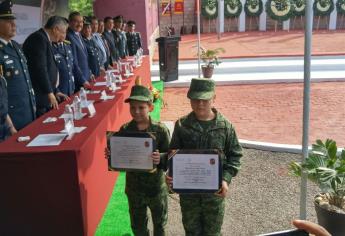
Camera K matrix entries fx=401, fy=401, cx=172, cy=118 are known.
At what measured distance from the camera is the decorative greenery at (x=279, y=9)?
83.9 ft

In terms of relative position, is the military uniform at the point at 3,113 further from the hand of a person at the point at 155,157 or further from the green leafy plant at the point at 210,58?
the green leafy plant at the point at 210,58

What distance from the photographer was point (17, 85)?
4.44 meters

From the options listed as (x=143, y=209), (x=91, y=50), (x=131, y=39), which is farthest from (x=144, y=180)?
(x=131, y=39)

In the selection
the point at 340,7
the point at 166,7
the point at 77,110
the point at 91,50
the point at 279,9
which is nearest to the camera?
the point at 77,110

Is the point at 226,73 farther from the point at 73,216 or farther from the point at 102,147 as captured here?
the point at 73,216

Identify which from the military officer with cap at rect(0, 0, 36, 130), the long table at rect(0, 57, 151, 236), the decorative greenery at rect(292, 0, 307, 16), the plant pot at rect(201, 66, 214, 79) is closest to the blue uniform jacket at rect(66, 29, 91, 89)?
the military officer with cap at rect(0, 0, 36, 130)

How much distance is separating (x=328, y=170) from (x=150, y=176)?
144cm

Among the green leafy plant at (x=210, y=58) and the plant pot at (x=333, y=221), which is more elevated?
the green leafy plant at (x=210, y=58)

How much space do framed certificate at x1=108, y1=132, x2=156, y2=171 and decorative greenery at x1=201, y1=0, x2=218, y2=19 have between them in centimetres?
2434

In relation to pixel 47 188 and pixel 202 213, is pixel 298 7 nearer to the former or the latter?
pixel 202 213

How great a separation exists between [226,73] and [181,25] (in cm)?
1483

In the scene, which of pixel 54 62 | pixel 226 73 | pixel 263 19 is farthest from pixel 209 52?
pixel 263 19

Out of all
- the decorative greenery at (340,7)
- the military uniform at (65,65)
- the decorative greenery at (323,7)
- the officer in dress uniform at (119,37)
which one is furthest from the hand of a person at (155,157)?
the decorative greenery at (340,7)

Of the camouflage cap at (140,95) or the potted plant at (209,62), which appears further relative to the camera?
the potted plant at (209,62)
